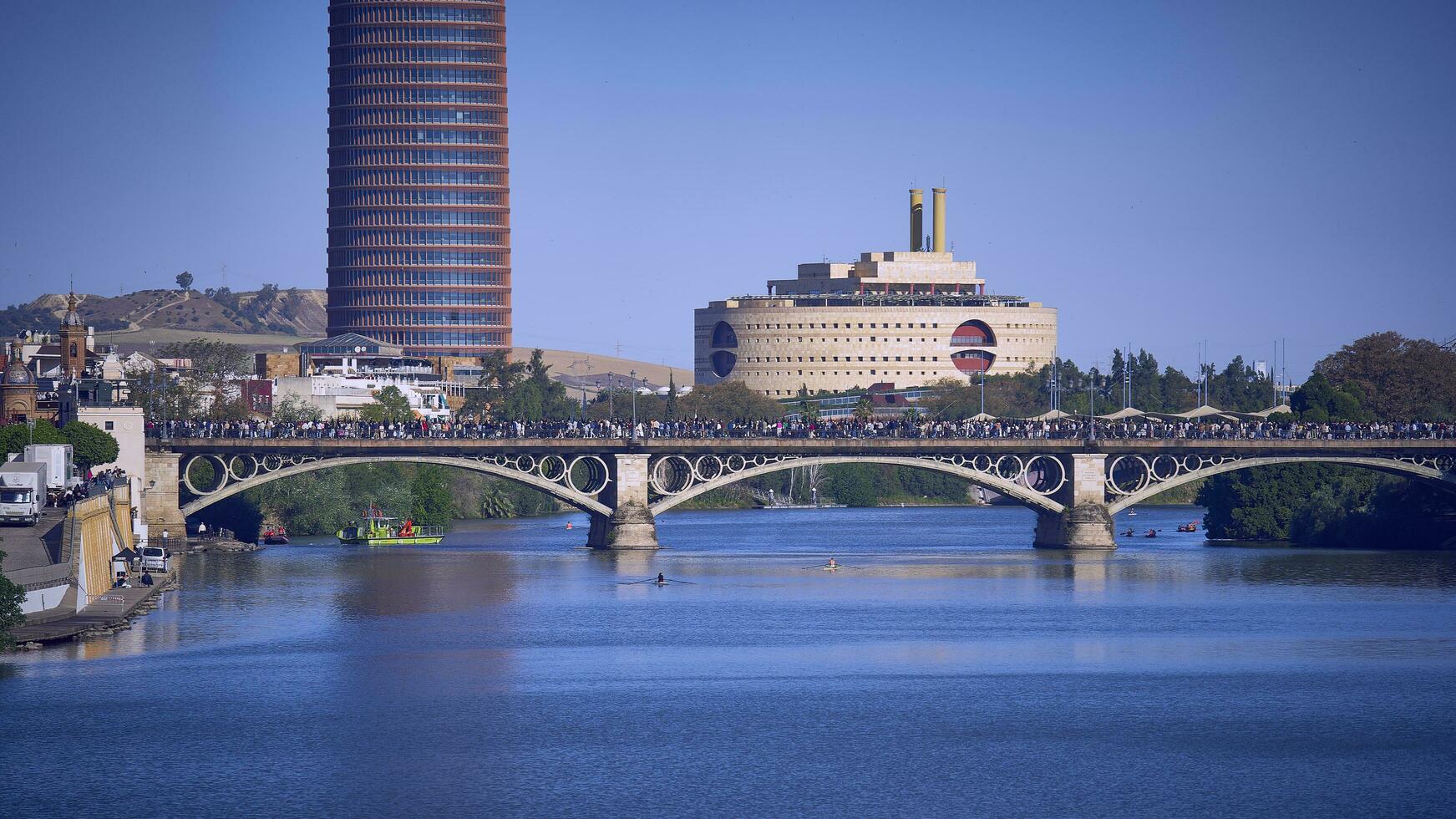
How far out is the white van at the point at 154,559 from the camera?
114812 millimetres

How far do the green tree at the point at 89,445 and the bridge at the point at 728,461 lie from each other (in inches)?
260

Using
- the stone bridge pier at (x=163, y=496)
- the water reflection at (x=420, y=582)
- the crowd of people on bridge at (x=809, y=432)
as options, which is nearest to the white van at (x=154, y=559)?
the water reflection at (x=420, y=582)

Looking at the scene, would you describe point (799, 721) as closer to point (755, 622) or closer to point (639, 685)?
point (639, 685)

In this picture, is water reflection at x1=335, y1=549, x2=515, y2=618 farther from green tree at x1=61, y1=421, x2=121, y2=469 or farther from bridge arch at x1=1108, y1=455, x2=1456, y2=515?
bridge arch at x1=1108, y1=455, x2=1456, y2=515

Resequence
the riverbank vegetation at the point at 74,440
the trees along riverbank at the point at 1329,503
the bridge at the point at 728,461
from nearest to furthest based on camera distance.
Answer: the riverbank vegetation at the point at 74,440, the bridge at the point at 728,461, the trees along riverbank at the point at 1329,503

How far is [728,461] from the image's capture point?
139250mm

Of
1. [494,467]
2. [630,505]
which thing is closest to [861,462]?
[630,505]

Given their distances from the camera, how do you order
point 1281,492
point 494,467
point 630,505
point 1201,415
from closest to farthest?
point 494,467 < point 630,505 < point 1281,492 < point 1201,415

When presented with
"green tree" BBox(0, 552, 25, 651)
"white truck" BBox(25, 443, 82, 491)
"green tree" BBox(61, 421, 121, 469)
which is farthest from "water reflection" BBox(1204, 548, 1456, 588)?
"green tree" BBox(0, 552, 25, 651)

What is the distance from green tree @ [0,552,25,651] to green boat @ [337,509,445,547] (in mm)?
70517

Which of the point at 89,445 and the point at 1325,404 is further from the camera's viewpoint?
the point at 1325,404

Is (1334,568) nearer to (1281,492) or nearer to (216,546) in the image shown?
(1281,492)

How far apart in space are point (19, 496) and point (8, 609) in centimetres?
1950

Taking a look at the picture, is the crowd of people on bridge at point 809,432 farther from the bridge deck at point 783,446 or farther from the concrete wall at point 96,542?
the concrete wall at point 96,542
